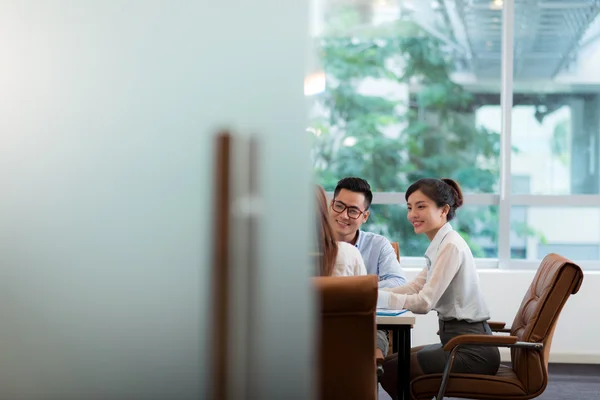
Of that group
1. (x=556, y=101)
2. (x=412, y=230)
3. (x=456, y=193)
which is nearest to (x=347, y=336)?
(x=456, y=193)

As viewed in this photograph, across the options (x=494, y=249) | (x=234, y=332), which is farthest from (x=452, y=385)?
(x=494, y=249)

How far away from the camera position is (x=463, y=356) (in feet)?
10.7

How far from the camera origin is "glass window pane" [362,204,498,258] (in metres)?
5.68

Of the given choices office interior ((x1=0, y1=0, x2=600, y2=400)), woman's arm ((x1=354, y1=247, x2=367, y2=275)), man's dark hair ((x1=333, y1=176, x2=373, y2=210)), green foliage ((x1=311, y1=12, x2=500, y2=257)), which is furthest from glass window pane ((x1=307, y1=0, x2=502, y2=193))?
office interior ((x1=0, y1=0, x2=600, y2=400))

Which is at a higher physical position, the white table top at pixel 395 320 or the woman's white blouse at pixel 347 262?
the woman's white blouse at pixel 347 262

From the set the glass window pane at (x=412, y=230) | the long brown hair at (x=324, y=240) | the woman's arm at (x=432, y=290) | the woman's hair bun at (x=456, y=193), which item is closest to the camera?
the long brown hair at (x=324, y=240)

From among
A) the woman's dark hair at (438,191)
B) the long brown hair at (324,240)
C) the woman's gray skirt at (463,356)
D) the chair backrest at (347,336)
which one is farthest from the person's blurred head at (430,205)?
the chair backrest at (347,336)

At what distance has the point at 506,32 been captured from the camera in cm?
561

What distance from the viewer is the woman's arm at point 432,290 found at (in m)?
3.22

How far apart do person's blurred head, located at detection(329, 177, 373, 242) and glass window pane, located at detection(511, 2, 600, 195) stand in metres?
2.16

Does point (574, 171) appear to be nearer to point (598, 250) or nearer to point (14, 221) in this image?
point (598, 250)

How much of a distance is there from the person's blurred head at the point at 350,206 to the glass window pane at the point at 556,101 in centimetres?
216

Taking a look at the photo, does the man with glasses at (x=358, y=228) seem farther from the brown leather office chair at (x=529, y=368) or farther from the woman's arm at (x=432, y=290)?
the brown leather office chair at (x=529, y=368)

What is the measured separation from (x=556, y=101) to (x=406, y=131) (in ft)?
3.16
